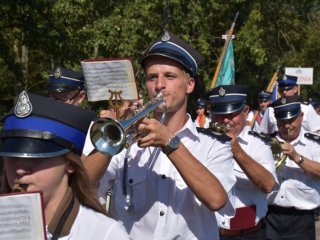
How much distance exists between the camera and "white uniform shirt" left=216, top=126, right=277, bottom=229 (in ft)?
16.7

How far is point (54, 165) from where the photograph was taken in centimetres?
229

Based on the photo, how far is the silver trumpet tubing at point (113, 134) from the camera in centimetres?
290

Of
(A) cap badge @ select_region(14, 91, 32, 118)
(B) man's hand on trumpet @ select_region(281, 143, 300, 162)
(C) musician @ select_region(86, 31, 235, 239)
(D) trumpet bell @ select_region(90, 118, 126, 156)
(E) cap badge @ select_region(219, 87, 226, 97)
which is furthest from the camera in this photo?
(B) man's hand on trumpet @ select_region(281, 143, 300, 162)

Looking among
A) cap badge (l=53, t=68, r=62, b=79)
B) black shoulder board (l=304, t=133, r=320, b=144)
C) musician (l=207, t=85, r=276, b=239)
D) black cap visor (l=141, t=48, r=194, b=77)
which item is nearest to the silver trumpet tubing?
black cap visor (l=141, t=48, r=194, b=77)

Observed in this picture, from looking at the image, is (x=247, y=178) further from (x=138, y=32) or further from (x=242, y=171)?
(x=138, y=32)

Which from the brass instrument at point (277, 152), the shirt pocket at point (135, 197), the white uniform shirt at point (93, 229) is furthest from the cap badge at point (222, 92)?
the white uniform shirt at point (93, 229)

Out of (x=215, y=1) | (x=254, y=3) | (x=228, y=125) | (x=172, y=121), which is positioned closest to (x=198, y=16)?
(x=215, y=1)

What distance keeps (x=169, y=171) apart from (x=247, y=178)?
5.91 feet

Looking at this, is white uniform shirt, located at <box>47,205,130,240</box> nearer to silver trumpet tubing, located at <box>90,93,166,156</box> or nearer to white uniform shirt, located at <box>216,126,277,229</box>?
silver trumpet tubing, located at <box>90,93,166,156</box>

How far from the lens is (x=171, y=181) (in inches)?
131

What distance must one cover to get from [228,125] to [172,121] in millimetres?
1779

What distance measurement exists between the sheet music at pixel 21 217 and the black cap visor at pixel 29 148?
0.22 meters

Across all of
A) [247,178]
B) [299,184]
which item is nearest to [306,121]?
[299,184]

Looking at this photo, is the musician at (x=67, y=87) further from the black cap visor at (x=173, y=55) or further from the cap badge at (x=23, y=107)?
the cap badge at (x=23, y=107)
